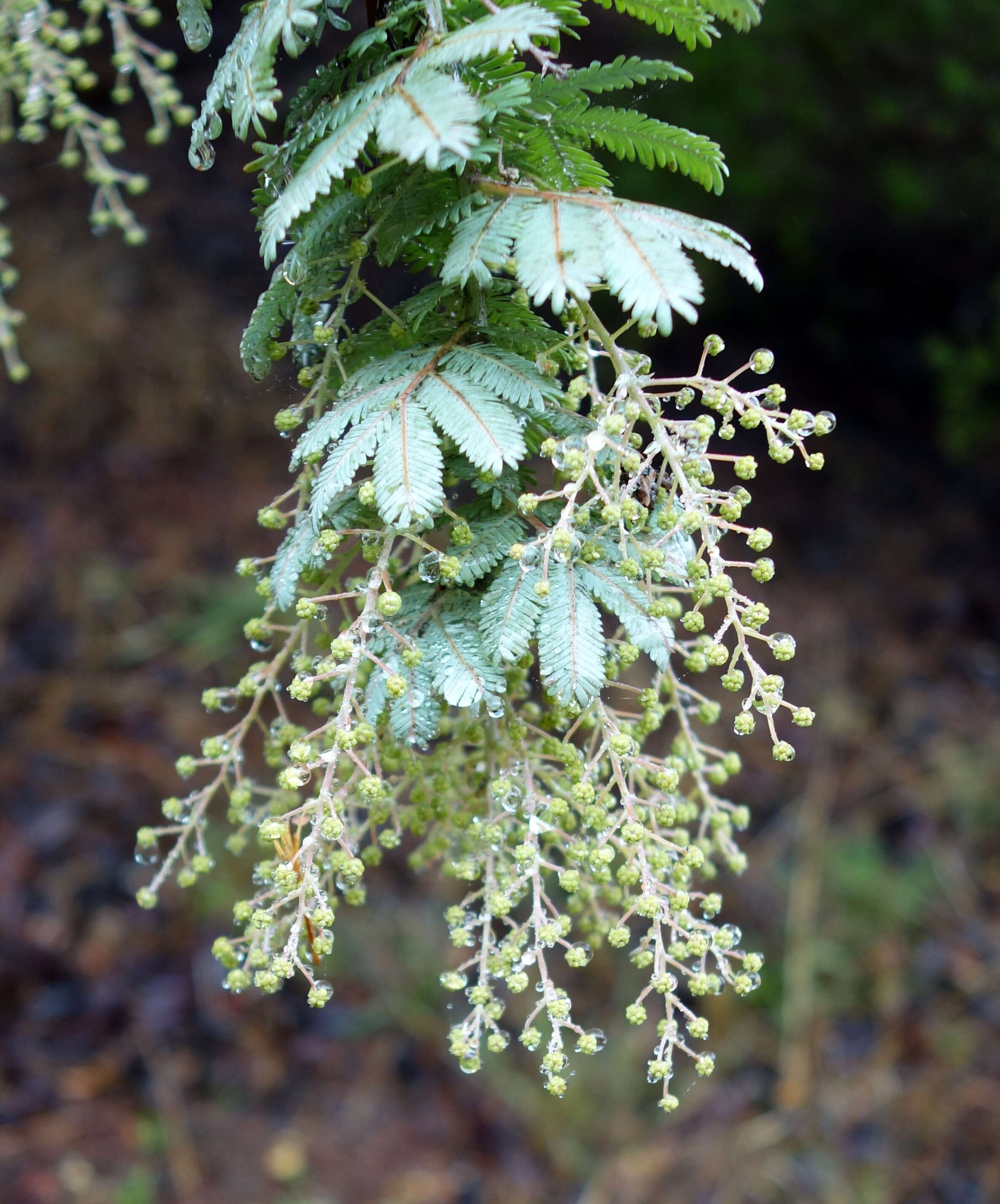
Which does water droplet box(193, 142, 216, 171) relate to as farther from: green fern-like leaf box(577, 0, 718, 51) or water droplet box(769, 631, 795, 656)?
water droplet box(769, 631, 795, 656)

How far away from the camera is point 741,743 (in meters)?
3.15

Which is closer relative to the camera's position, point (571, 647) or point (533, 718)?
point (571, 647)


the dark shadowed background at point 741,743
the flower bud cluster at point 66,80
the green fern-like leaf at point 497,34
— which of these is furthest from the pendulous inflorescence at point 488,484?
the dark shadowed background at point 741,743

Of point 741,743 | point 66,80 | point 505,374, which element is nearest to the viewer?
point 505,374

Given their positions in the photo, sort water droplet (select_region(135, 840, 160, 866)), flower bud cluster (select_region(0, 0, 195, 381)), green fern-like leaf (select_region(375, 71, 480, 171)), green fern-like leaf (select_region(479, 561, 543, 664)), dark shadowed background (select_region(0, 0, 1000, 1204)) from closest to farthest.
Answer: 1. green fern-like leaf (select_region(375, 71, 480, 171))
2. green fern-like leaf (select_region(479, 561, 543, 664))
3. water droplet (select_region(135, 840, 160, 866))
4. flower bud cluster (select_region(0, 0, 195, 381))
5. dark shadowed background (select_region(0, 0, 1000, 1204))

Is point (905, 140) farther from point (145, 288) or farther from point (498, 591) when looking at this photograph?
point (498, 591)

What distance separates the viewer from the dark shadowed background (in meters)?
2.43

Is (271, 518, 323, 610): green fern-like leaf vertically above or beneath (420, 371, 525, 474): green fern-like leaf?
beneath

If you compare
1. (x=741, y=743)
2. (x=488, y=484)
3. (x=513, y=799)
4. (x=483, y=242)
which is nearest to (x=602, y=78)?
(x=483, y=242)

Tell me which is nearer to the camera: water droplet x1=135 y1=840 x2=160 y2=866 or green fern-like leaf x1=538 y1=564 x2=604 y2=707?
green fern-like leaf x1=538 y1=564 x2=604 y2=707

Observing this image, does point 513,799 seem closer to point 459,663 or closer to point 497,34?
point 459,663

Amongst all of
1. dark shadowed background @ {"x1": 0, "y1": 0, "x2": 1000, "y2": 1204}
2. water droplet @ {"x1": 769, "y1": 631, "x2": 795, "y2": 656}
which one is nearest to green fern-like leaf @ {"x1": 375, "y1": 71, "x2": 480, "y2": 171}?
water droplet @ {"x1": 769, "y1": 631, "x2": 795, "y2": 656}

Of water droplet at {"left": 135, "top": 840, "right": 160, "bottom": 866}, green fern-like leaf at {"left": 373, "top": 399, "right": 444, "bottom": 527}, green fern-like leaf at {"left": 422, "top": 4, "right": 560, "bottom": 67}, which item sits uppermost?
green fern-like leaf at {"left": 422, "top": 4, "right": 560, "bottom": 67}

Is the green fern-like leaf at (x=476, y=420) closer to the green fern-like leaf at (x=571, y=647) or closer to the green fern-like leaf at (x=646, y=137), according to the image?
the green fern-like leaf at (x=571, y=647)
